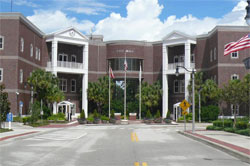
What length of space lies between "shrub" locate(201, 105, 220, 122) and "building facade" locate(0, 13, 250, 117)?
156 cm

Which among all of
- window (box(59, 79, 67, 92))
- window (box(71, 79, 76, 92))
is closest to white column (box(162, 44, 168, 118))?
window (box(71, 79, 76, 92))

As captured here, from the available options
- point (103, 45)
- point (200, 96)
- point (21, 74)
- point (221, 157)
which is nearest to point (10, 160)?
point (221, 157)

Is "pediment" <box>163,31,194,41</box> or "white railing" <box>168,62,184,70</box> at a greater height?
"pediment" <box>163,31,194,41</box>

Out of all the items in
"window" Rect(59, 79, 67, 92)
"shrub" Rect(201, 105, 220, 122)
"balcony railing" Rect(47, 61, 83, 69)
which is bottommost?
"shrub" Rect(201, 105, 220, 122)

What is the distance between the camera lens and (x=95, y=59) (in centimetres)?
5750

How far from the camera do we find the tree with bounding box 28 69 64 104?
44.6m

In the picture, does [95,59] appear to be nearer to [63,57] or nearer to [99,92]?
[63,57]

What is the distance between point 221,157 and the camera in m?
13.1

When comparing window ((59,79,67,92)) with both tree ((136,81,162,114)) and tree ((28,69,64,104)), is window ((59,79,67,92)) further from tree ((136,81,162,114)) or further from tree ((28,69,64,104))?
tree ((136,81,162,114))

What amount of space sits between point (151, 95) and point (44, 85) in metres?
16.5

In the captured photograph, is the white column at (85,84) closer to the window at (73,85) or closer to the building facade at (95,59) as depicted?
the building facade at (95,59)

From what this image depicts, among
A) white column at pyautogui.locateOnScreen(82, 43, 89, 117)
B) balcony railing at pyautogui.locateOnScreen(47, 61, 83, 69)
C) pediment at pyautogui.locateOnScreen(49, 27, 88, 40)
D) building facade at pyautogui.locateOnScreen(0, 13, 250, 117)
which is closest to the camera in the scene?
building facade at pyautogui.locateOnScreen(0, 13, 250, 117)

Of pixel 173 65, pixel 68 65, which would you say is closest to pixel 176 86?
pixel 173 65

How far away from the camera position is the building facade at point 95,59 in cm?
4194
